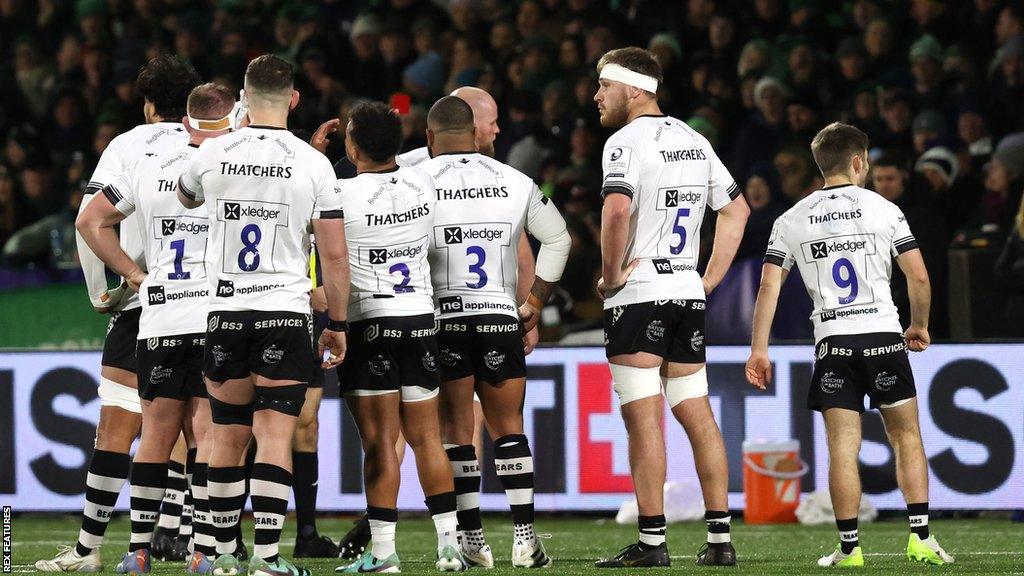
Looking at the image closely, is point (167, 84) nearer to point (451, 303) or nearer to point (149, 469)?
point (451, 303)

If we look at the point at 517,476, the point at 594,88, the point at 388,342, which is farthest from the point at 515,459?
the point at 594,88

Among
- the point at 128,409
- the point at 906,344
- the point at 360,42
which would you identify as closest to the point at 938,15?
the point at 360,42

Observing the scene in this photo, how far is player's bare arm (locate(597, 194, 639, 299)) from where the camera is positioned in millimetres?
7680

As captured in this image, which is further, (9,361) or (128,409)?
(9,361)

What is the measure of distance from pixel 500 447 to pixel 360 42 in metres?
9.19

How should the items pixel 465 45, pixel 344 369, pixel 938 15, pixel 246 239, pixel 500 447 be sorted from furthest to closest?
pixel 465 45, pixel 938 15, pixel 500 447, pixel 344 369, pixel 246 239

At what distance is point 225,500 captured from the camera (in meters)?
7.00

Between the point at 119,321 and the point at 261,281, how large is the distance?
146 cm

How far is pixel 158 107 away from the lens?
8055mm

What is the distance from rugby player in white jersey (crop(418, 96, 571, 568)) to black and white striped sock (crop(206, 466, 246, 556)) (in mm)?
1251

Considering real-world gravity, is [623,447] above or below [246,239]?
below

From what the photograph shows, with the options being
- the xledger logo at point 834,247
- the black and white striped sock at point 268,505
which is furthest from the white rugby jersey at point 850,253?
the black and white striped sock at point 268,505

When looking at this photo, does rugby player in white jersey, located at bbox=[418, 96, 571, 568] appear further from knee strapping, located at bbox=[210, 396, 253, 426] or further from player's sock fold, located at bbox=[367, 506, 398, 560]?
knee strapping, located at bbox=[210, 396, 253, 426]

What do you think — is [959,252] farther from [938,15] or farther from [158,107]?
[158,107]
